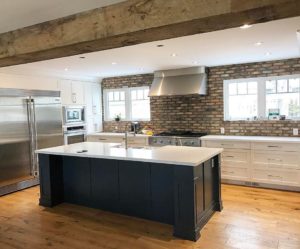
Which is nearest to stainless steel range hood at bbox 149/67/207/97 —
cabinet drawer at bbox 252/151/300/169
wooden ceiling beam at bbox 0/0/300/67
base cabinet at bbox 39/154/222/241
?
cabinet drawer at bbox 252/151/300/169

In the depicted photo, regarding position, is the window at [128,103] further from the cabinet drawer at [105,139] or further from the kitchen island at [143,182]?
the kitchen island at [143,182]

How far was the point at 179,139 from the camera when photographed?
214 inches

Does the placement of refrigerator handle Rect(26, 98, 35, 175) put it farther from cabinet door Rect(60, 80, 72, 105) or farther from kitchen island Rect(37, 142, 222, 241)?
kitchen island Rect(37, 142, 222, 241)

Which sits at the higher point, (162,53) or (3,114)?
(162,53)

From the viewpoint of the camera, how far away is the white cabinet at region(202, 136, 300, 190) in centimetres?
456

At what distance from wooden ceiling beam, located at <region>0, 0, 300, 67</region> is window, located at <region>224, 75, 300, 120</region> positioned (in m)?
3.74

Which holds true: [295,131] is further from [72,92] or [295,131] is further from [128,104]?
[72,92]

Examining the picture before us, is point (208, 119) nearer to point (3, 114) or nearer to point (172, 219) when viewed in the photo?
point (172, 219)

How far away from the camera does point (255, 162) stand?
15.9 feet

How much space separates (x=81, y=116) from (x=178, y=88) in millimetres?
2580

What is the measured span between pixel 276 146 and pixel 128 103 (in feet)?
12.3

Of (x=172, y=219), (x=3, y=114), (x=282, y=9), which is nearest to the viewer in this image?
(x=282, y=9)

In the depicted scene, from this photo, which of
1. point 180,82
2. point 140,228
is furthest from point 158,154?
point 180,82

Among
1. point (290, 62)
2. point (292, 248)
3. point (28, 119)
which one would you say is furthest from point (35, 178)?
point (290, 62)
